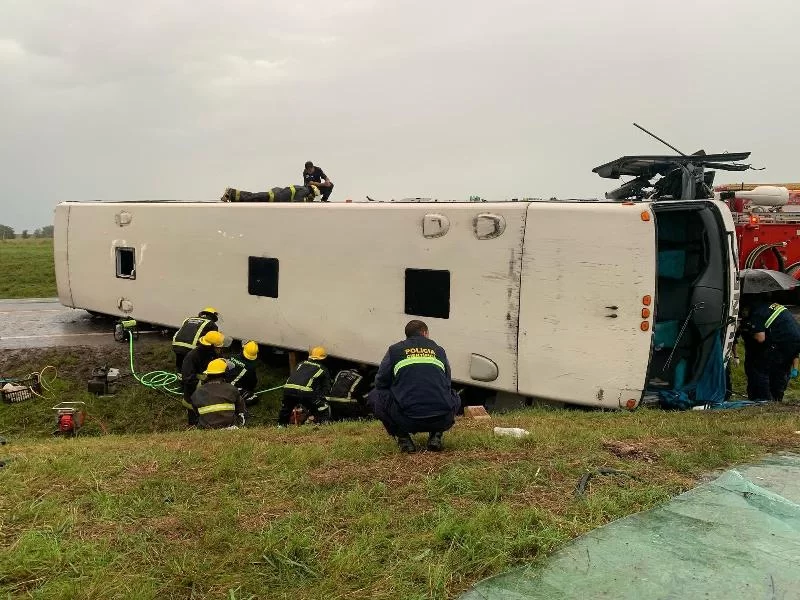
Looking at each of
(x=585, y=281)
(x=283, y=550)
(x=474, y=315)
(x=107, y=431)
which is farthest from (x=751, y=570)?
(x=107, y=431)

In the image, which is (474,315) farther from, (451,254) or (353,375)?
(353,375)

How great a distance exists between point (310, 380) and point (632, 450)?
14.0 feet

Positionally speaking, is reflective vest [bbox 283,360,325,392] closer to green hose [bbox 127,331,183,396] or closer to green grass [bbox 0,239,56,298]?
green hose [bbox 127,331,183,396]

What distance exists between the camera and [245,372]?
913 centimetres

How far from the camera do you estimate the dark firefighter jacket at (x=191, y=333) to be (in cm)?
888

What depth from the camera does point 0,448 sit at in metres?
5.61

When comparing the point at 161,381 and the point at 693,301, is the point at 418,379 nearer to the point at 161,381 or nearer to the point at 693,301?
the point at 693,301

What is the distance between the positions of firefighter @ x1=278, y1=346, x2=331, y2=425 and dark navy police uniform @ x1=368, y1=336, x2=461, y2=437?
9.51ft

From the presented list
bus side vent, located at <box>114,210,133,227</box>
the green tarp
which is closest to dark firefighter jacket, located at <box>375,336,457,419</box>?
the green tarp

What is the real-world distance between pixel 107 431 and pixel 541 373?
555 centimetres

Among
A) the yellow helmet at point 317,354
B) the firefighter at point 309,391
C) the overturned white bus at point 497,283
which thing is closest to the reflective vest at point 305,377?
the firefighter at point 309,391

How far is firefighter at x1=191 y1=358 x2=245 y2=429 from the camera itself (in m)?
7.20

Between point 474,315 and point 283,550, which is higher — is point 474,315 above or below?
above

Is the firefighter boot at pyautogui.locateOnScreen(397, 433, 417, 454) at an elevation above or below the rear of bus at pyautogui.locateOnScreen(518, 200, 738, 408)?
below
